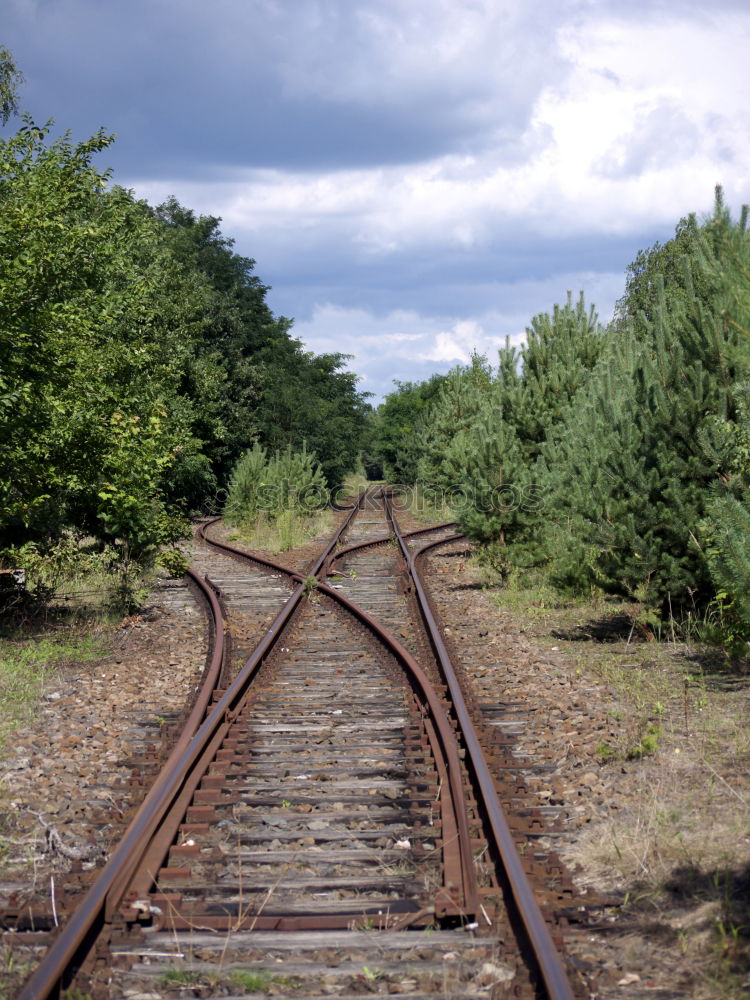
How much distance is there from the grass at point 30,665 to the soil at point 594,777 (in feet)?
0.66

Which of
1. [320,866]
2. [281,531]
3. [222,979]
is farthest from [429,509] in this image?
[222,979]

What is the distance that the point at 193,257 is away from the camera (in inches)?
2024

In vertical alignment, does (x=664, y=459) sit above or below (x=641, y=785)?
above

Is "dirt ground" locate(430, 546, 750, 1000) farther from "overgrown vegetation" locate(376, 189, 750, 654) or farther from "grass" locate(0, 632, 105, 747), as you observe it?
"grass" locate(0, 632, 105, 747)

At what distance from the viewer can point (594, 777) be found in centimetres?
636

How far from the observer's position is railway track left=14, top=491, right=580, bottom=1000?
3.93m

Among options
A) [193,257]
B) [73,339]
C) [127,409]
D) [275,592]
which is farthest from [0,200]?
[193,257]

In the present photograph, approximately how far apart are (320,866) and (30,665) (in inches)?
241

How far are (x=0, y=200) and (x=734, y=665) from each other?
31.8ft

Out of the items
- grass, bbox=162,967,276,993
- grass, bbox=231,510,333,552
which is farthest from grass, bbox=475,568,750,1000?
grass, bbox=231,510,333,552

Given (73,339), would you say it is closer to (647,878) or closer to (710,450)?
(710,450)

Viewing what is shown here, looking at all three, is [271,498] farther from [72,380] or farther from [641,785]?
[641,785]

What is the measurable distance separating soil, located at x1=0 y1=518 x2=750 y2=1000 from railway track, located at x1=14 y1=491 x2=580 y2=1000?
1.00ft

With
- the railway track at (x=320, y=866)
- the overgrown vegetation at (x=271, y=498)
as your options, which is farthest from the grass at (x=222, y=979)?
the overgrown vegetation at (x=271, y=498)
